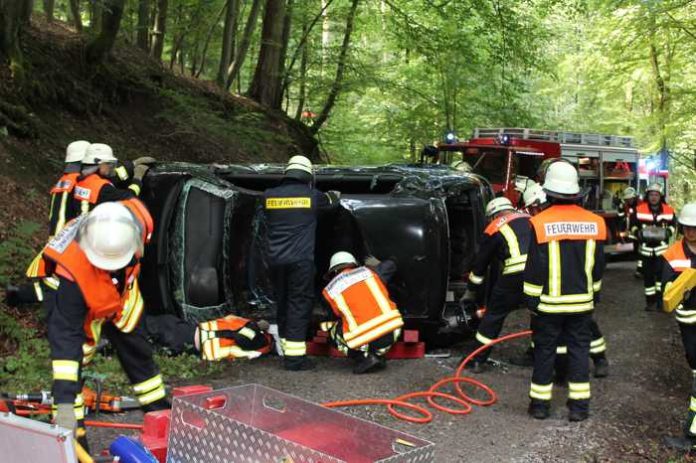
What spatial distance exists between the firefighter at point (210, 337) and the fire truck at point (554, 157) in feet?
17.8

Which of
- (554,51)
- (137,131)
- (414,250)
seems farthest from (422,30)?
(554,51)

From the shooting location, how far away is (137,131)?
11312mm

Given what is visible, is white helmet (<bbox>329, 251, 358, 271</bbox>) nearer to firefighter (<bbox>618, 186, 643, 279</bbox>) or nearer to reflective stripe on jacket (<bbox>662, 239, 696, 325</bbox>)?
reflective stripe on jacket (<bbox>662, 239, 696, 325</bbox>)

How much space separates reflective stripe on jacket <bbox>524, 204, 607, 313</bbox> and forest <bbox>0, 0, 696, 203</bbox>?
299 inches

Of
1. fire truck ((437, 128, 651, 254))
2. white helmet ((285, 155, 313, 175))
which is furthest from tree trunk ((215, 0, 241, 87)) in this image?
white helmet ((285, 155, 313, 175))

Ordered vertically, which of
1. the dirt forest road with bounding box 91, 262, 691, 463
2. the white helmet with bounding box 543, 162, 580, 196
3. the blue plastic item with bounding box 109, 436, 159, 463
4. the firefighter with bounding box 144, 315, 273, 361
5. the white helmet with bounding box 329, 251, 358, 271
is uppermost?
the white helmet with bounding box 543, 162, 580, 196

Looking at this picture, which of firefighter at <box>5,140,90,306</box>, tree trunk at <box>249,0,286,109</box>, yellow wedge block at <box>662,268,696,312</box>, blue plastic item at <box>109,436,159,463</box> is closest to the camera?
blue plastic item at <box>109,436,159,463</box>

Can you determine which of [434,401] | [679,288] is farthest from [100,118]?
[679,288]

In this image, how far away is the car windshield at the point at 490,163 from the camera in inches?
439

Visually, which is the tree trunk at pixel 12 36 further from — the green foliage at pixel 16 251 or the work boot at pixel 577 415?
the work boot at pixel 577 415

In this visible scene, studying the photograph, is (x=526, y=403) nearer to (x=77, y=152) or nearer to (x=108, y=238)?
(x=108, y=238)

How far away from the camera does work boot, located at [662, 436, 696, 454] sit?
4.61 m

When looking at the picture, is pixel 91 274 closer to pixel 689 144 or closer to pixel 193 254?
pixel 193 254

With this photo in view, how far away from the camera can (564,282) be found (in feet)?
16.8
